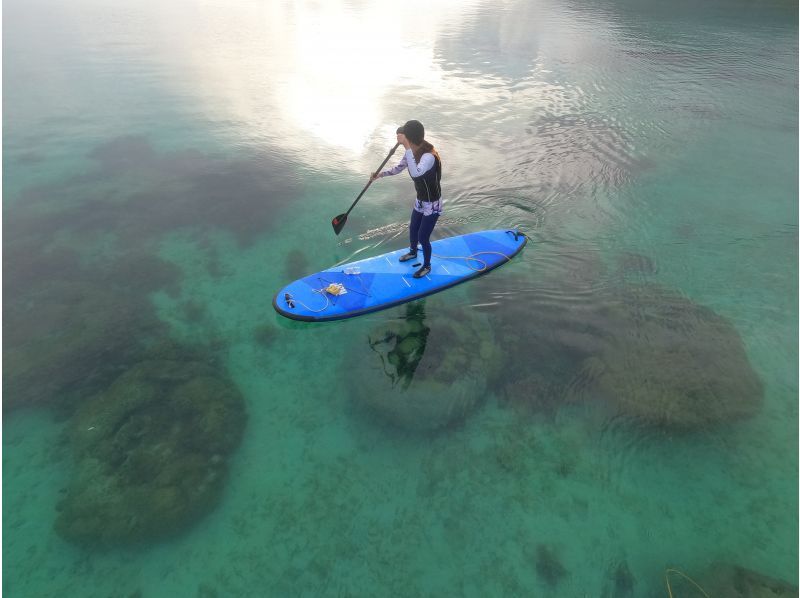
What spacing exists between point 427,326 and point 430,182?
2.66 meters

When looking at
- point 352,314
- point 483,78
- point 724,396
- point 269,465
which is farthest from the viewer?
point 483,78

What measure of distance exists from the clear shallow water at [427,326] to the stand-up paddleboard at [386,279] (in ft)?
1.15

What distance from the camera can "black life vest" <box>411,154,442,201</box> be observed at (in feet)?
22.6

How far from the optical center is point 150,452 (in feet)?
19.6

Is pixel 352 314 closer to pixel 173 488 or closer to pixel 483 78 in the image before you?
pixel 173 488

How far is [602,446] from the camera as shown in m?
6.16

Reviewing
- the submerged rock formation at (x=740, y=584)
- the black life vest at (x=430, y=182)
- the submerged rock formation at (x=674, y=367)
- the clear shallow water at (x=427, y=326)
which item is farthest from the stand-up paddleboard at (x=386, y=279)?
the submerged rock formation at (x=740, y=584)

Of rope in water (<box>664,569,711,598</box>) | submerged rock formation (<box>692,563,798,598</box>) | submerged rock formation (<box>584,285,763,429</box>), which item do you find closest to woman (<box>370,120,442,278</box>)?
submerged rock formation (<box>584,285,763,429</box>)

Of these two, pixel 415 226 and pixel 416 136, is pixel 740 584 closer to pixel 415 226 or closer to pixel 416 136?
pixel 415 226

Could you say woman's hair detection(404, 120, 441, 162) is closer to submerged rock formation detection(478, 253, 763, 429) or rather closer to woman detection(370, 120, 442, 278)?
woman detection(370, 120, 442, 278)

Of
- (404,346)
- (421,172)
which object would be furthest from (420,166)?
(404,346)

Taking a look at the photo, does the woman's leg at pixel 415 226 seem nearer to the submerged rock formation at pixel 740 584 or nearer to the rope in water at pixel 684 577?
the rope in water at pixel 684 577

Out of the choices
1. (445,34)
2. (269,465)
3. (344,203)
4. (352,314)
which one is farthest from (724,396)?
(445,34)

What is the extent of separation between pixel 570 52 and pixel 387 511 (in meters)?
25.8
